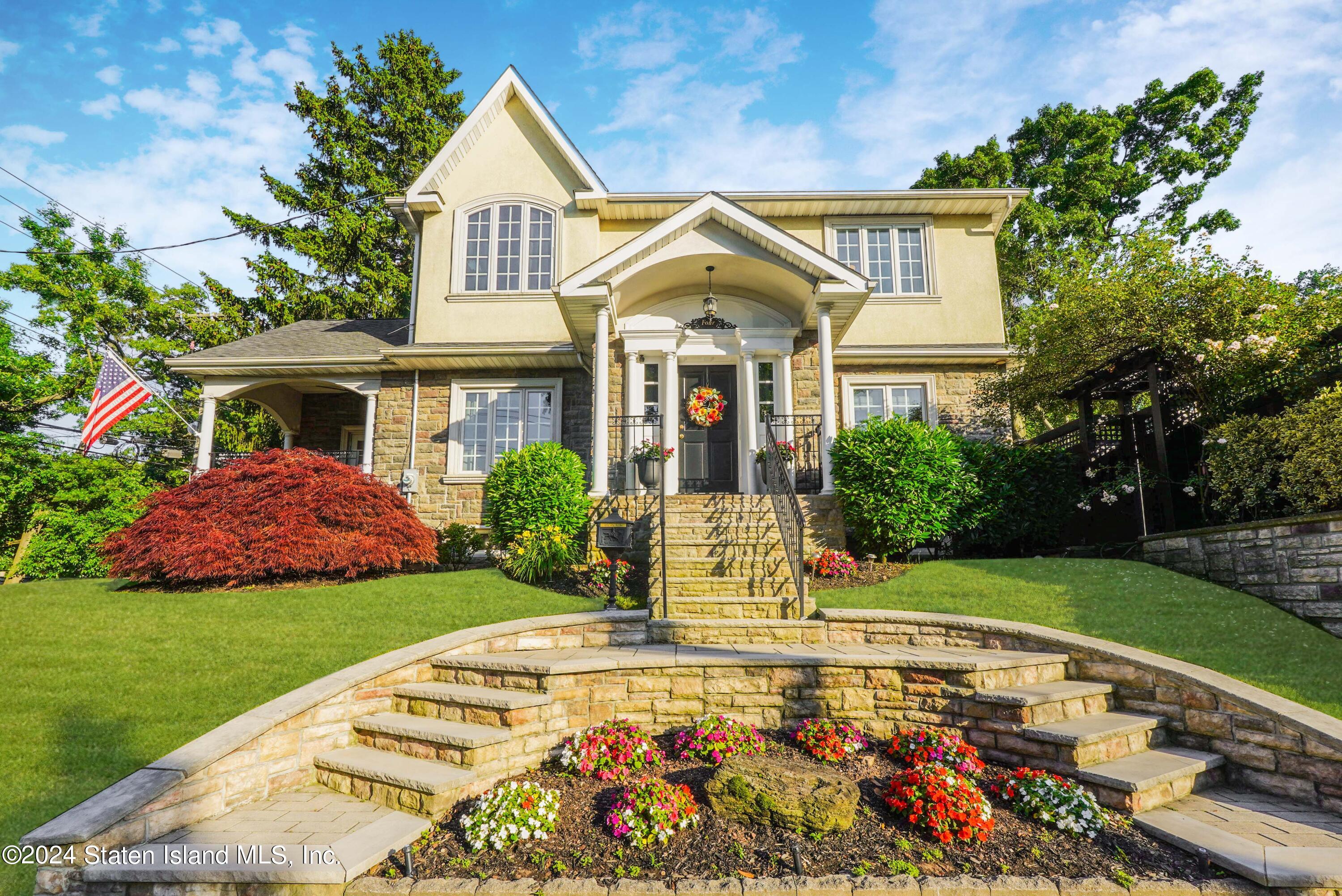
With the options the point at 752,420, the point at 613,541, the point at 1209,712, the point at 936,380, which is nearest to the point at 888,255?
the point at 936,380

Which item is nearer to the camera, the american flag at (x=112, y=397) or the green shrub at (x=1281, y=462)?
the green shrub at (x=1281, y=462)

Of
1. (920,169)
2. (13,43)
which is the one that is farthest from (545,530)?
(920,169)

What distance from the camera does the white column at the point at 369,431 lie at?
442 inches

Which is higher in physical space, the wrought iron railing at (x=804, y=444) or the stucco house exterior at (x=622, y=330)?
the stucco house exterior at (x=622, y=330)

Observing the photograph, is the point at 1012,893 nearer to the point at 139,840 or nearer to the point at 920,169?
the point at 139,840

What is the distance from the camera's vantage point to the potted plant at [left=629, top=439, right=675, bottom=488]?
29.9 ft

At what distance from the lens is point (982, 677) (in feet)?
14.0

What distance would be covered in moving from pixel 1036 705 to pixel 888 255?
9.61 meters

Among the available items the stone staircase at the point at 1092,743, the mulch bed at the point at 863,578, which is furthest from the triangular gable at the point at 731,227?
the stone staircase at the point at 1092,743

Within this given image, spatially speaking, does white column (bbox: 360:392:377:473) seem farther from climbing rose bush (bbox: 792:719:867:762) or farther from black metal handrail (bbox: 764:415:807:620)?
climbing rose bush (bbox: 792:719:867:762)

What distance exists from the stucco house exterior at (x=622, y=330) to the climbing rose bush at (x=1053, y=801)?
6049mm

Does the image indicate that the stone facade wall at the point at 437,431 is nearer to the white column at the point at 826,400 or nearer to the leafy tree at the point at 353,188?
the white column at the point at 826,400

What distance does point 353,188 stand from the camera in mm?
20297

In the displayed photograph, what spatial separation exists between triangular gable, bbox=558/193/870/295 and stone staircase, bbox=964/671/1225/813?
6.20m
